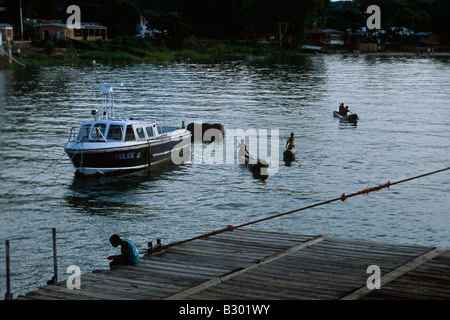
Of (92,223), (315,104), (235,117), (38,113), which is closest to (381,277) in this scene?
(92,223)

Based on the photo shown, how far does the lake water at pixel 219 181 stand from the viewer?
2589 cm

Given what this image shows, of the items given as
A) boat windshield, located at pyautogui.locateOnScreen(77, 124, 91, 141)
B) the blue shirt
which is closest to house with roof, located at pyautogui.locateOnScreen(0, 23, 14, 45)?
boat windshield, located at pyautogui.locateOnScreen(77, 124, 91, 141)

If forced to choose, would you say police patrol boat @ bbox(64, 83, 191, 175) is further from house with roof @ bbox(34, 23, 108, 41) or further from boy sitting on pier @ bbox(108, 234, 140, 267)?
house with roof @ bbox(34, 23, 108, 41)

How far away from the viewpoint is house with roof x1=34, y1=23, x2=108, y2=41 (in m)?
135

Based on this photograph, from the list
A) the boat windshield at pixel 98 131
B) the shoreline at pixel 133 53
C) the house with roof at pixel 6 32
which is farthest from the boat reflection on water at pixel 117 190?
the house with roof at pixel 6 32

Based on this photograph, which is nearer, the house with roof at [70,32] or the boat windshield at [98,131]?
the boat windshield at [98,131]

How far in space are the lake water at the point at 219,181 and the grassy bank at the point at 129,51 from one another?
4635cm

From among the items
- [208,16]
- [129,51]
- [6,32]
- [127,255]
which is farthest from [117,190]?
[208,16]

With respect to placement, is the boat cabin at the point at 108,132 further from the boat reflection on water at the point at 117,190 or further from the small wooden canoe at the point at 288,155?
the small wooden canoe at the point at 288,155

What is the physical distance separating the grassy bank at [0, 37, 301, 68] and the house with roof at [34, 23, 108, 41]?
4.22 metres

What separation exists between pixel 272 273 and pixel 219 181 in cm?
1918

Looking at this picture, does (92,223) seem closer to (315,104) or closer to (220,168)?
(220,168)

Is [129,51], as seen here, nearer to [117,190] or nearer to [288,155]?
[288,155]
